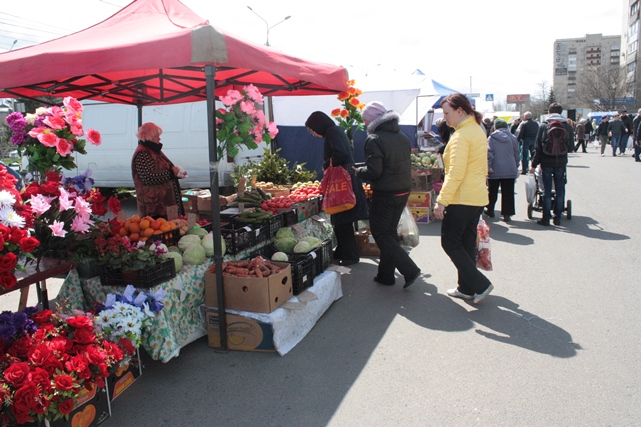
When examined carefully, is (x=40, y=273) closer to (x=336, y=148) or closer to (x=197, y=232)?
(x=197, y=232)

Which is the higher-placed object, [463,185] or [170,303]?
[463,185]

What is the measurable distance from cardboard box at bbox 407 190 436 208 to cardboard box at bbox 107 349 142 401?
258 inches

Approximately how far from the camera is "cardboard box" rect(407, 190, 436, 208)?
9.26 m

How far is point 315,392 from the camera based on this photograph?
3.53 m

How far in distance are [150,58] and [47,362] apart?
2.10 m

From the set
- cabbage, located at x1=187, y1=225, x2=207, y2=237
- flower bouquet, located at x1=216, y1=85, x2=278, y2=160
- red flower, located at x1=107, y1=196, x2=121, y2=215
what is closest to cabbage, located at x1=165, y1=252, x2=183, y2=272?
red flower, located at x1=107, y1=196, x2=121, y2=215

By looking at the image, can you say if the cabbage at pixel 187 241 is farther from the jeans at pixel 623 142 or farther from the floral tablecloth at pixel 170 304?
the jeans at pixel 623 142

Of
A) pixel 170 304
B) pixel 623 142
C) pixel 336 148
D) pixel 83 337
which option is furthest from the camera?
pixel 623 142

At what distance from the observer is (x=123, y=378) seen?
3400mm

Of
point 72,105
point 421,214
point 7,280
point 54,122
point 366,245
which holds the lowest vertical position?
point 366,245

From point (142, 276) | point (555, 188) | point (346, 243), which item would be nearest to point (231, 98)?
point (142, 276)

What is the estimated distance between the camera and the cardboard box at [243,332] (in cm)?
411

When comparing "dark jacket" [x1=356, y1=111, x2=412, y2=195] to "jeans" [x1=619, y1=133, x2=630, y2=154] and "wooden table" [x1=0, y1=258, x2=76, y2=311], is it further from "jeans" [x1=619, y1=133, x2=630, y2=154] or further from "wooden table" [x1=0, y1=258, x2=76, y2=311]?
"jeans" [x1=619, y1=133, x2=630, y2=154]

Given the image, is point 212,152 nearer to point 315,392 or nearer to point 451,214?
point 315,392
